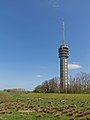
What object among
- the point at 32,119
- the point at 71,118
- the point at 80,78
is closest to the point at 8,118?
the point at 32,119

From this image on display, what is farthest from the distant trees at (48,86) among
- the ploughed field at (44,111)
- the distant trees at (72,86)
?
the ploughed field at (44,111)

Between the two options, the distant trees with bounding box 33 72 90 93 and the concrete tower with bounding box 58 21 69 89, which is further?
the concrete tower with bounding box 58 21 69 89

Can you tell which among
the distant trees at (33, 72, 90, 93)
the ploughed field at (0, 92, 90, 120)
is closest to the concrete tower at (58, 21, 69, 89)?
the distant trees at (33, 72, 90, 93)

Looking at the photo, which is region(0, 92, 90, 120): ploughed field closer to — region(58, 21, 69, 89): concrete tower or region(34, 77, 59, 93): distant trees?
region(34, 77, 59, 93): distant trees

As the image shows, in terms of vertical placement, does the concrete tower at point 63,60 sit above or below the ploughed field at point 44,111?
above

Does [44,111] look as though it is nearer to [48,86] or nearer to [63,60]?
[48,86]

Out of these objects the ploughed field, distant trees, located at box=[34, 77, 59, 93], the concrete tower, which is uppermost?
the concrete tower

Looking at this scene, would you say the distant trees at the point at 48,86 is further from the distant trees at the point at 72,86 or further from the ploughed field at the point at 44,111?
the ploughed field at the point at 44,111

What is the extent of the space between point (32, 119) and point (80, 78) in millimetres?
91839

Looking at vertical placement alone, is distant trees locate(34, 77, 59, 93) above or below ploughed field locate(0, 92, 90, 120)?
above

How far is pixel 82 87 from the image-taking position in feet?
323

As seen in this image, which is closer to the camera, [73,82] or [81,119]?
[81,119]

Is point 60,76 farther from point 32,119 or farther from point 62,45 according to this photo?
point 32,119

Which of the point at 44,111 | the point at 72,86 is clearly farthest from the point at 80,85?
the point at 44,111
